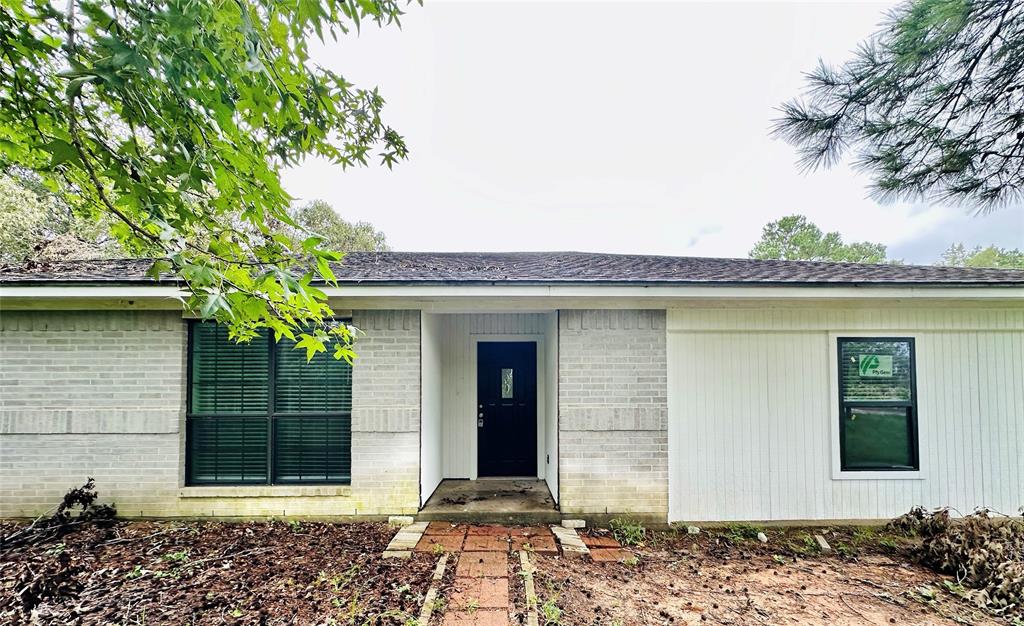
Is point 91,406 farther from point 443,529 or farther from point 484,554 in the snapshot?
point 484,554

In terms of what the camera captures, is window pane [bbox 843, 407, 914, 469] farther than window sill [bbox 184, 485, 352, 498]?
Yes

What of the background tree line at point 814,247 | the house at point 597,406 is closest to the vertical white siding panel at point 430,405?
the house at point 597,406

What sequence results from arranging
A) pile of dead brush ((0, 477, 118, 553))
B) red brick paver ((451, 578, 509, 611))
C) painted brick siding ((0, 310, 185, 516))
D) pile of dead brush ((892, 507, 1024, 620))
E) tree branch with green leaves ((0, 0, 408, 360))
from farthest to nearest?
painted brick siding ((0, 310, 185, 516))
pile of dead brush ((0, 477, 118, 553))
pile of dead brush ((892, 507, 1024, 620))
red brick paver ((451, 578, 509, 611))
tree branch with green leaves ((0, 0, 408, 360))

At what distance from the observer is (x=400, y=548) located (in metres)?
3.99

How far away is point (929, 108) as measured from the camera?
13.1 ft

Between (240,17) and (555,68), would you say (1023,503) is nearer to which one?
(240,17)

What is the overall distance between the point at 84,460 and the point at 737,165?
27.0m

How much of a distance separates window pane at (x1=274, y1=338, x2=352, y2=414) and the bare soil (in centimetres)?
278

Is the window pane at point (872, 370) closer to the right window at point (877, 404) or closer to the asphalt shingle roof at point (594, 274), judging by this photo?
the right window at point (877, 404)

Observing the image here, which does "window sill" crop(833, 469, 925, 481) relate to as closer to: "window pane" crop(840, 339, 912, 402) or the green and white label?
"window pane" crop(840, 339, 912, 402)

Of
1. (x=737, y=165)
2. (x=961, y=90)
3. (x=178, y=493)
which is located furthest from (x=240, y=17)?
(x=737, y=165)

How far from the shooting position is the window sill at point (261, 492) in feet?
15.4

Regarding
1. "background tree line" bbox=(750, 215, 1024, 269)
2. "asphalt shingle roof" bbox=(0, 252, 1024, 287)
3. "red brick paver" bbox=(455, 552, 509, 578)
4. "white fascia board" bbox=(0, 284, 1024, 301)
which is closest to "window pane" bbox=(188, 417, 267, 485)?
"white fascia board" bbox=(0, 284, 1024, 301)

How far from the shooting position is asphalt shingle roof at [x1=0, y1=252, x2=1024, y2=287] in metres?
4.36
